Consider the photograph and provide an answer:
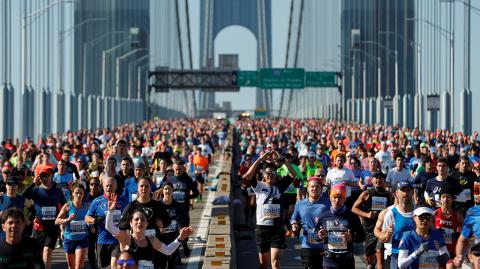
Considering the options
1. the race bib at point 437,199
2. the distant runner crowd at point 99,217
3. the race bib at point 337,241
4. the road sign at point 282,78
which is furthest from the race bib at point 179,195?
the road sign at point 282,78

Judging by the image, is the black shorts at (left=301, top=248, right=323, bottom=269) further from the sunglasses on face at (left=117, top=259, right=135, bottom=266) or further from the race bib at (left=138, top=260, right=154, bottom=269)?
the sunglasses on face at (left=117, top=259, right=135, bottom=266)

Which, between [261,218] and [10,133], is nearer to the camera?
[261,218]

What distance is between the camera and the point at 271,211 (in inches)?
586

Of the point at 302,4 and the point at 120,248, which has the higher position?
the point at 302,4

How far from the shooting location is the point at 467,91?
55344mm

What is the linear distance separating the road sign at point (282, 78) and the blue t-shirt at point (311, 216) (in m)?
99.0

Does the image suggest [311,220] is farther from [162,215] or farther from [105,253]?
[105,253]

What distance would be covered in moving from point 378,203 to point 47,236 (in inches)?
146

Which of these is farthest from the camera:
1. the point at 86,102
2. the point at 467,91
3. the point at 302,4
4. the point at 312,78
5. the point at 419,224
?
the point at 302,4

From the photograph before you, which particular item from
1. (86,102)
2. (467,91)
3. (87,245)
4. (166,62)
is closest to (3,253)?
(87,245)

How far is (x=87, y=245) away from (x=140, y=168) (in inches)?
86.1

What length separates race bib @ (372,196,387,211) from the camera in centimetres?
1508

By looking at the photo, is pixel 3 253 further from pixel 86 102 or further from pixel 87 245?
pixel 86 102

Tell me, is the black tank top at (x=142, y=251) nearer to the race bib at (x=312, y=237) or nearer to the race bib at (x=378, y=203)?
the race bib at (x=312, y=237)
